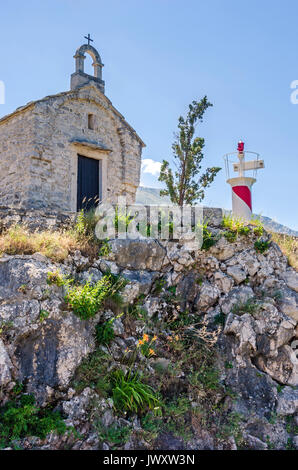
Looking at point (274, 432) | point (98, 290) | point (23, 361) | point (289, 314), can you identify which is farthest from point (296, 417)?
point (23, 361)

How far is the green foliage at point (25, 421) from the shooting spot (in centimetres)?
431

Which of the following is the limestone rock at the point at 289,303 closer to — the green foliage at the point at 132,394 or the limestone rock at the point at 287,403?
the limestone rock at the point at 287,403

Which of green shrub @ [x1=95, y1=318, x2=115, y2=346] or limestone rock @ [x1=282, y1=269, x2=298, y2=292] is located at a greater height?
limestone rock @ [x1=282, y1=269, x2=298, y2=292]

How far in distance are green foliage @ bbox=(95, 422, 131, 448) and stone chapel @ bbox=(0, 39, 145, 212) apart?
7.43 metres

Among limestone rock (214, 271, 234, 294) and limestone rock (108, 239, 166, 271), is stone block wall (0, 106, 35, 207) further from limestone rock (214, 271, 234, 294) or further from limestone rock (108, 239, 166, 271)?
limestone rock (214, 271, 234, 294)

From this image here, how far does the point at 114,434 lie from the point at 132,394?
22.0 inches

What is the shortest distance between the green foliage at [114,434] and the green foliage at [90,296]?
1425mm

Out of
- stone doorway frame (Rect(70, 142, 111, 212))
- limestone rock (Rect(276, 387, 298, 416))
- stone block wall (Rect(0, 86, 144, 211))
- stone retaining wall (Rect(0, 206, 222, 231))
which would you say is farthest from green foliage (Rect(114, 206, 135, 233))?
stone doorway frame (Rect(70, 142, 111, 212))

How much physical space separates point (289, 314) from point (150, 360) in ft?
8.79

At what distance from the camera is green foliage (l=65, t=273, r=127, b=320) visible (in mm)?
5527

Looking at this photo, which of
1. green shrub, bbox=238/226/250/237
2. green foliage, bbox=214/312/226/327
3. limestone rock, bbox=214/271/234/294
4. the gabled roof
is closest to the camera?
green foliage, bbox=214/312/226/327

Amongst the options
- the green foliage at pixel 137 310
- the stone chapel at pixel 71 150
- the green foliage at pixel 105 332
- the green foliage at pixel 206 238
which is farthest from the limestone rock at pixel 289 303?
the stone chapel at pixel 71 150

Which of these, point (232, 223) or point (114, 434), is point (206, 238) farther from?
point (114, 434)

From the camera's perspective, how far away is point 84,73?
13.3m
